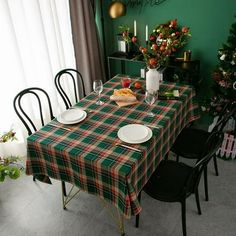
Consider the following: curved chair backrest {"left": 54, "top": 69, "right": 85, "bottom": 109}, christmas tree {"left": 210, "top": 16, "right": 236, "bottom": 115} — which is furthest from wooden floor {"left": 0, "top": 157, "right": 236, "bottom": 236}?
curved chair backrest {"left": 54, "top": 69, "right": 85, "bottom": 109}

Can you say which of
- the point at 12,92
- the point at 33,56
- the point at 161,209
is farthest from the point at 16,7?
the point at 161,209

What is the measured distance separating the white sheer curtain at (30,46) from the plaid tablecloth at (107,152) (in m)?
0.89

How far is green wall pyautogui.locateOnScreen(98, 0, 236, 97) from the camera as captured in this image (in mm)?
2790

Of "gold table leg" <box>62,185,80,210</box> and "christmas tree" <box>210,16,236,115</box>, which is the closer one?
"gold table leg" <box>62,185,80,210</box>

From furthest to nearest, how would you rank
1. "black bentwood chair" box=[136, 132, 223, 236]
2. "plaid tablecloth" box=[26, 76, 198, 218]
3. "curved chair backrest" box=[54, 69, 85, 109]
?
"curved chair backrest" box=[54, 69, 85, 109] < "black bentwood chair" box=[136, 132, 223, 236] < "plaid tablecloth" box=[26, 76, 198, 218]

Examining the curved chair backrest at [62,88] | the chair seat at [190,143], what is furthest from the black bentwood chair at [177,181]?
the curved chair backrest at [62,88]

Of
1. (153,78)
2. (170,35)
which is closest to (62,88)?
(153,78)

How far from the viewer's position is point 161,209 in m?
2.28

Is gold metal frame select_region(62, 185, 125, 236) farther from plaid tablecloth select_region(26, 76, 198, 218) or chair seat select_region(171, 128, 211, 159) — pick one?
chair seat select_region(171, 128, 211, 159)

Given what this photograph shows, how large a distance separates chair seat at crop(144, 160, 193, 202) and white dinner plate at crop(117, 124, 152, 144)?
0.33m

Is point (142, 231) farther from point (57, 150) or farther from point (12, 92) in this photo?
point (12, 92)

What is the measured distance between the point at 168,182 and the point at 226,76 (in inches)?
49.9

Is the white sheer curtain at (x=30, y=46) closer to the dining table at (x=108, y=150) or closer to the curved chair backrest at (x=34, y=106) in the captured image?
the curved chair backrest at (x=34, y=106)

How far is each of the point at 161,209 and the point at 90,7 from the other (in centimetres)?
242
